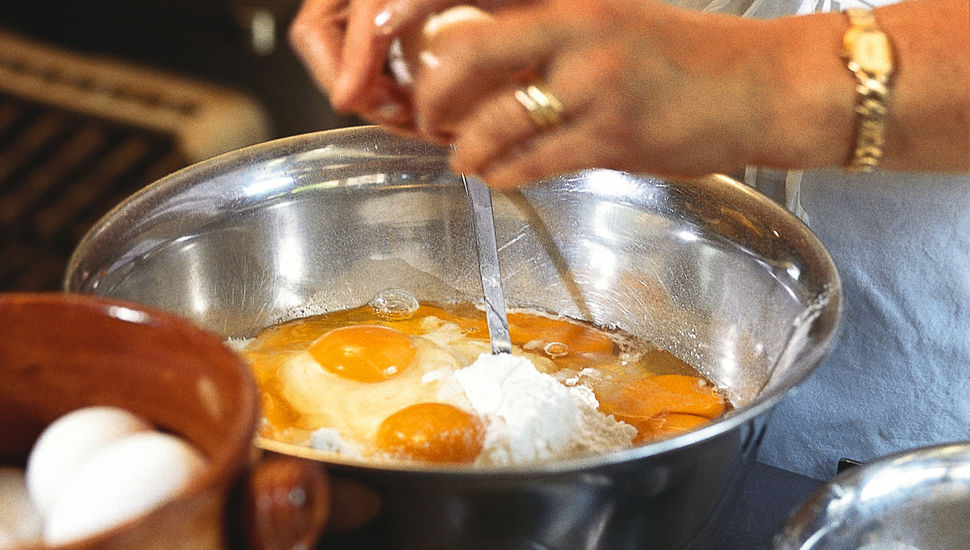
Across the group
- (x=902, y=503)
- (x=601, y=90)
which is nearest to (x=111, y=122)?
(x=601, y=90)

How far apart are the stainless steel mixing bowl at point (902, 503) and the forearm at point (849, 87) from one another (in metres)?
0.21

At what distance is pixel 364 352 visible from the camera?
0.80 m

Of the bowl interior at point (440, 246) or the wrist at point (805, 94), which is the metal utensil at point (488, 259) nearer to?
the bowl interior at point (440, 246)

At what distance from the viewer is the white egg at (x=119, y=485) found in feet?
1.26

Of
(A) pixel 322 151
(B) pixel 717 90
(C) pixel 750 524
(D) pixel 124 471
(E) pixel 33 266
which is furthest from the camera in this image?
(E) pixel 33 266

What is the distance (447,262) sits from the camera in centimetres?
96

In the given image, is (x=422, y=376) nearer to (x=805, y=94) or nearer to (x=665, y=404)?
(x=665, y=404)

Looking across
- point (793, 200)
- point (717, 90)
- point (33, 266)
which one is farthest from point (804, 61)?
point (33, 266)

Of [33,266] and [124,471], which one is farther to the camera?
[33,266]

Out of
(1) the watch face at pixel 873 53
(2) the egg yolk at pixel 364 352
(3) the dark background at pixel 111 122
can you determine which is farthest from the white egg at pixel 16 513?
(3) the dark background at pixel 111 122

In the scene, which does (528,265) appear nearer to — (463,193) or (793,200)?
(463,193)

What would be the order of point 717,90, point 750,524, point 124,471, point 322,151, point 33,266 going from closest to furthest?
point 124,471 → point 717,90 → point 750,524 → point 322,151 → point 33,266

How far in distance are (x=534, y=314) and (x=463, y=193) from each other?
132 millimetres

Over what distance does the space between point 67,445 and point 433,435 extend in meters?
0.29
